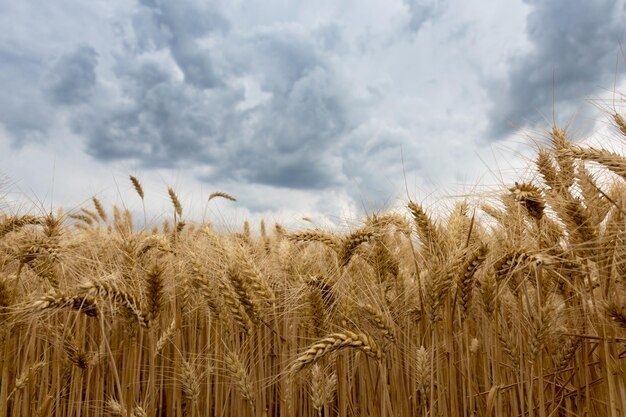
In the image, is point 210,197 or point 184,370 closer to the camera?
point 184,370

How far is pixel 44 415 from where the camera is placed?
2322 millimetres

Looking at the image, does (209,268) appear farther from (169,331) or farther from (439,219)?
(439,219)

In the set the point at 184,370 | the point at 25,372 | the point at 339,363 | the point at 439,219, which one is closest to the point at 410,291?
the point at 439,219

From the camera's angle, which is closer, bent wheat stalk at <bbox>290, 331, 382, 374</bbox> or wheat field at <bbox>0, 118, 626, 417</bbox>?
bent wheat stalk at <bbox>290, 331, 382, 374</bbox>

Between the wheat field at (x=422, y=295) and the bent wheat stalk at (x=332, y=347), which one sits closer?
the bent wheat stalk at (x=332, y=347)

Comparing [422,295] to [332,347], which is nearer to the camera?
[332,347]

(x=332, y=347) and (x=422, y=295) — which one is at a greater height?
(x=422, y=295)

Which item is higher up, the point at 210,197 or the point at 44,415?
the point at 210,197

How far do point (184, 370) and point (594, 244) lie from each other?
2.01m

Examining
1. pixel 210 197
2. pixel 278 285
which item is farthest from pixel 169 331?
pixel 210 197

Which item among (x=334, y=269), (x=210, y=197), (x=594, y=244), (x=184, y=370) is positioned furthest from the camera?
(x=210, y=197)

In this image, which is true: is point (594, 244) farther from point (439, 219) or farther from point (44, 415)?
point (44, 415)

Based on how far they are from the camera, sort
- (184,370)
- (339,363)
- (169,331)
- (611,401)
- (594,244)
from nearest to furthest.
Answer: (611,401) < (594,244) < (339,363) < (184,370) < (169,331)

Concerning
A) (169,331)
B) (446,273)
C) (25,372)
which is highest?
(446,273)
